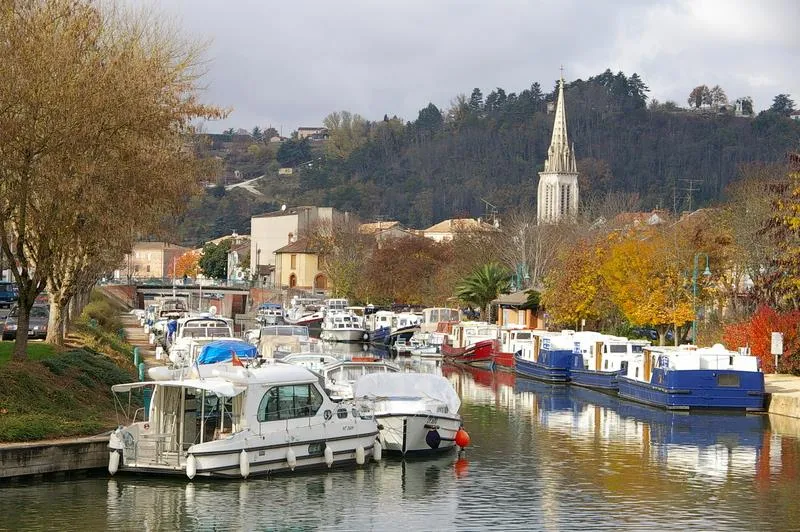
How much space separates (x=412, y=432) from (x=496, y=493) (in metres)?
4.70

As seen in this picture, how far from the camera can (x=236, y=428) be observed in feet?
98.7

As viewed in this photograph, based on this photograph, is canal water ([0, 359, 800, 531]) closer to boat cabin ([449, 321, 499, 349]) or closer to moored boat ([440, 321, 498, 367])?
moored boat ([440, 321, 498, 367])

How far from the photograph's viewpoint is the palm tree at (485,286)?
99562 mm

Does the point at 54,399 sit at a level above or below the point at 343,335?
below

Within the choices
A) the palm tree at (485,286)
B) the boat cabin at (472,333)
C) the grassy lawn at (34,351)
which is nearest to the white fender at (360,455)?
the grassy lawn at (34,351)

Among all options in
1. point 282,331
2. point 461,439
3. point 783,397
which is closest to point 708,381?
point 783,397

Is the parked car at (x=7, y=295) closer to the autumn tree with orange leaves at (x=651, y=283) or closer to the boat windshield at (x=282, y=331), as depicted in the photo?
the boat windshield at (x=282, y=331)

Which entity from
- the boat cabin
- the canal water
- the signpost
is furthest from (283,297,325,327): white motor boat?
the canal water

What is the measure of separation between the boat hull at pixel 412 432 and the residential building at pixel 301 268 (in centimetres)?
13997

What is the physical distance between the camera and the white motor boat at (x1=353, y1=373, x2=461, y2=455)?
34.8 metres

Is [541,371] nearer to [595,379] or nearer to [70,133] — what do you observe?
[595,379]

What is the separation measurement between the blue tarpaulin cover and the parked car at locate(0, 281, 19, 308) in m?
44.8

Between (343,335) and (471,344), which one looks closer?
(471,344)

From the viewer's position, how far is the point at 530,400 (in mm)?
55562
